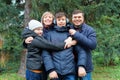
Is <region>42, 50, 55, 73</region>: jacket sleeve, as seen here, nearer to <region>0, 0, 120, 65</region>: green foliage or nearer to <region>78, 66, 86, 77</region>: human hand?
<region>78, 66, 86, 77</region>: human hand

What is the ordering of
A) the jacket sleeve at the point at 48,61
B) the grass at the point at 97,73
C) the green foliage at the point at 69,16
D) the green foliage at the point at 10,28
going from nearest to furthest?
1. the jacket sleeve at the point at 48,61
2. the green foliage at the point at 69,16
3. the green foliage at the point at 10,28
4. the grass at the point at 97,73

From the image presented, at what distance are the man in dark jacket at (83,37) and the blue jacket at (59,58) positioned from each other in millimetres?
127

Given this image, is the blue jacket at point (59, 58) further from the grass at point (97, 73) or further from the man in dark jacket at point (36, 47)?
the grass at point (97, 73)

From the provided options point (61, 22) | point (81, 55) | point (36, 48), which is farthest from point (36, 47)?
point (81, 55)

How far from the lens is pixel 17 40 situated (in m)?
7.82

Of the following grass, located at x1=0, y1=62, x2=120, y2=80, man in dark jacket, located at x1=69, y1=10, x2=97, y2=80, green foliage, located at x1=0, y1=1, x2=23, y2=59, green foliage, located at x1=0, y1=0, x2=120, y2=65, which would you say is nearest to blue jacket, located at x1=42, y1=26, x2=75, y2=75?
man in dark jacket, located at x1=69, y1=10, x2=97, y2=80

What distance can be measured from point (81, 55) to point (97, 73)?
4607 millimetres

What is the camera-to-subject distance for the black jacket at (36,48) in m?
4.48

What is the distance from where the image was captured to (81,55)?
15.0 feet

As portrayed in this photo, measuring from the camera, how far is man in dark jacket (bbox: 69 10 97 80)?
14.7ft

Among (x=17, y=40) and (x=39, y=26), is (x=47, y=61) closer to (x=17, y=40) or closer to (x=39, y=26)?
(x=39, y=26)

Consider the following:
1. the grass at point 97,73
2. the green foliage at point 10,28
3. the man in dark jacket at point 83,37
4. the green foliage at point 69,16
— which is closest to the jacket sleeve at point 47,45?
the man in dark jacket at point 83,37

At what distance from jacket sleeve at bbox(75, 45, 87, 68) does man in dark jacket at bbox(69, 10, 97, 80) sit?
0.6 inches

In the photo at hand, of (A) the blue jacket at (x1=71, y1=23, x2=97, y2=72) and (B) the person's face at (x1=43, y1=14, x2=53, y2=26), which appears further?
(B) the person's face at (x1=43, y1=14, x2=53, y2=26)
